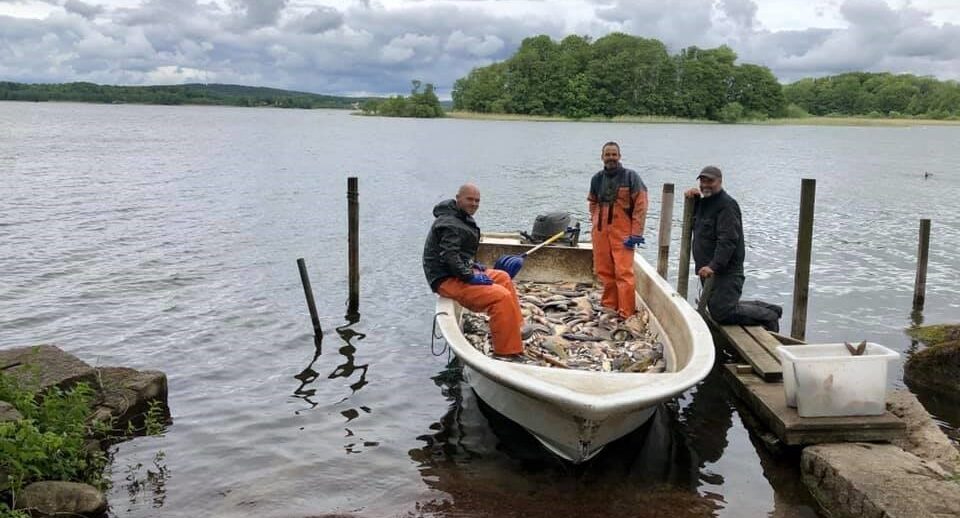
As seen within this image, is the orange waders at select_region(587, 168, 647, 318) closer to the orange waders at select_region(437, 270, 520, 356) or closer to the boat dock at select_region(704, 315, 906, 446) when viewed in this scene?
the boat dock at select_region(704, 315, 906, 446)

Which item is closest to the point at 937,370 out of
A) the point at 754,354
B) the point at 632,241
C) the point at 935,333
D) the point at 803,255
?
the point at 803,255

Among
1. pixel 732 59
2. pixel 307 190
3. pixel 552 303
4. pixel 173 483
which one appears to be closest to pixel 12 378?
pixel 173 483

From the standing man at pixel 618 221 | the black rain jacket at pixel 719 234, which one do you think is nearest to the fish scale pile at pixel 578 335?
the standing man at pixel 618 221

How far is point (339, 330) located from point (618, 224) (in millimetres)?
4681

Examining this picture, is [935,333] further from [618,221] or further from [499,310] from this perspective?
[499,310]

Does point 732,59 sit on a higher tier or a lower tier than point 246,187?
higher

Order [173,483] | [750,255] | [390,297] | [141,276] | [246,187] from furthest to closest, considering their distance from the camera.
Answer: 1. [246,187]
2. [750,255]
3. [141,276]
4. [390,297]
5. [173,483]

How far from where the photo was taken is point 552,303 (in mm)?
10023

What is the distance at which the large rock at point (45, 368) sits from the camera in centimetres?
667

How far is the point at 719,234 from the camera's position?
893 centimetres

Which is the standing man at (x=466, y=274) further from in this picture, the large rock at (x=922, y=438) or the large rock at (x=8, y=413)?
the large rock at (x=8, y=413)

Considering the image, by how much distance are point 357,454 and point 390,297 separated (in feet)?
21.4

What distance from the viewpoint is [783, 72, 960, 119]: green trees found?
430ft

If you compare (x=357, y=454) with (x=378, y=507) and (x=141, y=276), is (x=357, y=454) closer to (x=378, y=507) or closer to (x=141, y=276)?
(x=378, y=507)
